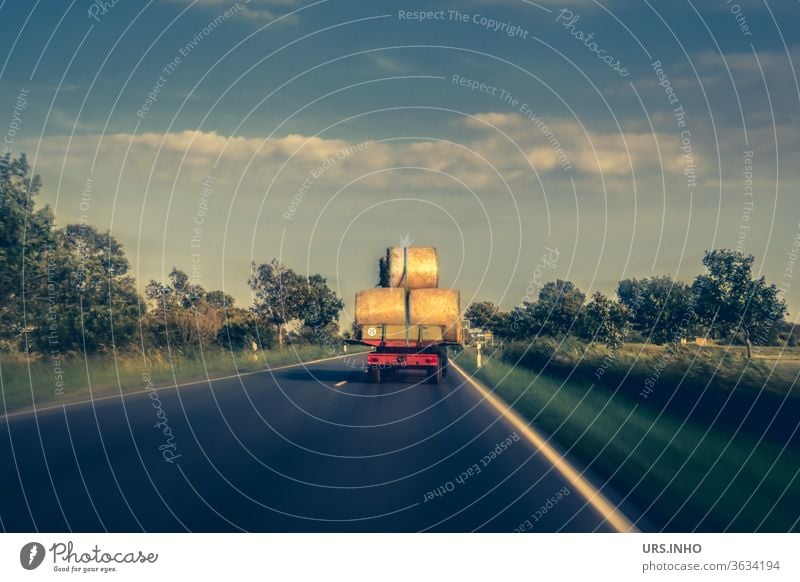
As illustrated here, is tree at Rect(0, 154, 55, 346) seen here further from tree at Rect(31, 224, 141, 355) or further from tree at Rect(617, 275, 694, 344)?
tree at Rect(617, 275, 694, 344)

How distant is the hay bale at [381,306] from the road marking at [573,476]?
350 inches

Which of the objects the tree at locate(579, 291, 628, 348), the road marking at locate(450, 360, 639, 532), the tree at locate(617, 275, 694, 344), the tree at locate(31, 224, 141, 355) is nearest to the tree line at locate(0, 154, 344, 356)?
the tree at locate(31, 224, 141, 355)

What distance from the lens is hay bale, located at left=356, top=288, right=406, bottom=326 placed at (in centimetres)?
2903

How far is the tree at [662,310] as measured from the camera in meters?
95.8

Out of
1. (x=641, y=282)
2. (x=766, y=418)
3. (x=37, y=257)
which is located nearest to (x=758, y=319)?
(x=641, y=282)

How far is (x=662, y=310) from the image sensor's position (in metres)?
96.6

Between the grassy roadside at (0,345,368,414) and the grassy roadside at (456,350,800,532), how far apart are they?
11483mm

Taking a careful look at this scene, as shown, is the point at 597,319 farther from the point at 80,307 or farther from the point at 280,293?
the point at 80,307

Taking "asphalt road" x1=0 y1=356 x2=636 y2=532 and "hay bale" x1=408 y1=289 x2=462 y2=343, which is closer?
"asphalt road" x1=0 y1=356 x2=636 y2=532

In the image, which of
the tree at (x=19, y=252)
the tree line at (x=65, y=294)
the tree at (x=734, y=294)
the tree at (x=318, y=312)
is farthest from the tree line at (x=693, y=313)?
the tree at (x=19, y=252)

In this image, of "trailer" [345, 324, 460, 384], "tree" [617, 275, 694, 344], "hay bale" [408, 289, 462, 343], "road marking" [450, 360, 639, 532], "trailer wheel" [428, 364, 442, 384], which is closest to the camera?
"road marking" [450, 360, 639, 532]

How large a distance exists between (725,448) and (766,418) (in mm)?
1249

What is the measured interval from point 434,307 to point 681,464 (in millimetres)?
17359
